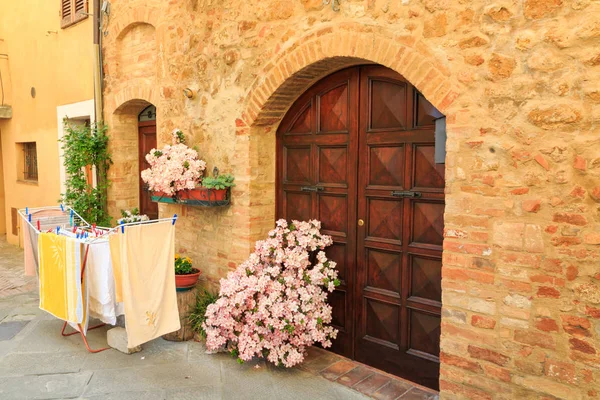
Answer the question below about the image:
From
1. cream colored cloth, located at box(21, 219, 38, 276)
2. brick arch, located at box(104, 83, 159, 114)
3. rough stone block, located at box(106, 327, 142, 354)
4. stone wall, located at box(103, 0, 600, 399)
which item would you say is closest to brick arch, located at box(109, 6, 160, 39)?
brick arch, located at box(104, 83, 159, 114)

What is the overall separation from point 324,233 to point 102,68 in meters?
4.31

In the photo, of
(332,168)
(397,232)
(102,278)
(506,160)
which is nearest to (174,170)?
(102,278)

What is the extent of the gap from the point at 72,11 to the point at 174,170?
4.01m

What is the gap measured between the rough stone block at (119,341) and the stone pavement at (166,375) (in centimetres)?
5

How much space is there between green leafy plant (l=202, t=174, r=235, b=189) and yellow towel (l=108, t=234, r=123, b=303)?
101 centimetres

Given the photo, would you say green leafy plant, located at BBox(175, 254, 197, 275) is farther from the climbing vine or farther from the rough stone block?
the climbing vine

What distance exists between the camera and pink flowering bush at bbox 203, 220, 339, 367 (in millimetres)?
4023

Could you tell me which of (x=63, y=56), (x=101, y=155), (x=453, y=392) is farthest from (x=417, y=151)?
(x=63, y=56)

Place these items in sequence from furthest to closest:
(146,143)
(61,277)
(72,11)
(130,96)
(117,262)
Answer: (72,11), (146,143), (130,96), (61,277), (117,262)

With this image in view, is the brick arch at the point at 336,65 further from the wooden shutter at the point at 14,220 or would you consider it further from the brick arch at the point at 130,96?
the wooden shutter at the point at 14,220

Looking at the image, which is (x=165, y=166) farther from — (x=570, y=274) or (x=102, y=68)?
(x=570, y=274)

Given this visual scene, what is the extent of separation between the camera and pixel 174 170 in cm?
497

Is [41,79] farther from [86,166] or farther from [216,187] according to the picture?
[216,187]

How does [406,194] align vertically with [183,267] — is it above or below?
above
